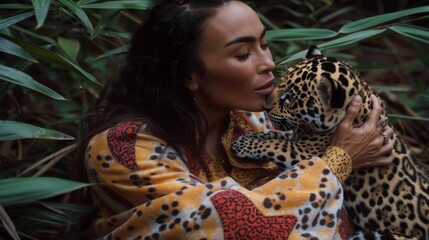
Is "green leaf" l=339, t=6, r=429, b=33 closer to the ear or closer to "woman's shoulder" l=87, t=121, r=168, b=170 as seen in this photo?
the ear

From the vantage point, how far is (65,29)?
3.02m

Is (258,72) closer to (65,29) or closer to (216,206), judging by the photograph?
(216,206)

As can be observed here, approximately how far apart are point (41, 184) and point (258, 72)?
81 cm

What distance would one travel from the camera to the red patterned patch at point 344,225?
2119 mm

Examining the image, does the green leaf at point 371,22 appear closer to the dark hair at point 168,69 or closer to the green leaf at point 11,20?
the dark hair at point 168,69

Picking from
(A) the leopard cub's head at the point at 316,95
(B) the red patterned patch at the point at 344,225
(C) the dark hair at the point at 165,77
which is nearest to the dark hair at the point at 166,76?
(C) the dark hair at the point at 165,77

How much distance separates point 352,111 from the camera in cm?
207

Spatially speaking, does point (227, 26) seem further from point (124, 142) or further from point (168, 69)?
point (124, 142)

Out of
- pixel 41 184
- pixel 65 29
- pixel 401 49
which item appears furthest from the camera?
pixel 401 49

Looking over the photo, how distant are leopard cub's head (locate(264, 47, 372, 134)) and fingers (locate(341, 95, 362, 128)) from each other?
0.04 feet

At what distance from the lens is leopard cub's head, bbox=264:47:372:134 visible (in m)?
2.03

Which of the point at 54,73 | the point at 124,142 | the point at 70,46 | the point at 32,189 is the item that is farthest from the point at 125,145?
the point at 54,73

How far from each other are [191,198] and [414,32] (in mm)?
983

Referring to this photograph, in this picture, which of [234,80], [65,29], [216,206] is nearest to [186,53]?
[234,80]
